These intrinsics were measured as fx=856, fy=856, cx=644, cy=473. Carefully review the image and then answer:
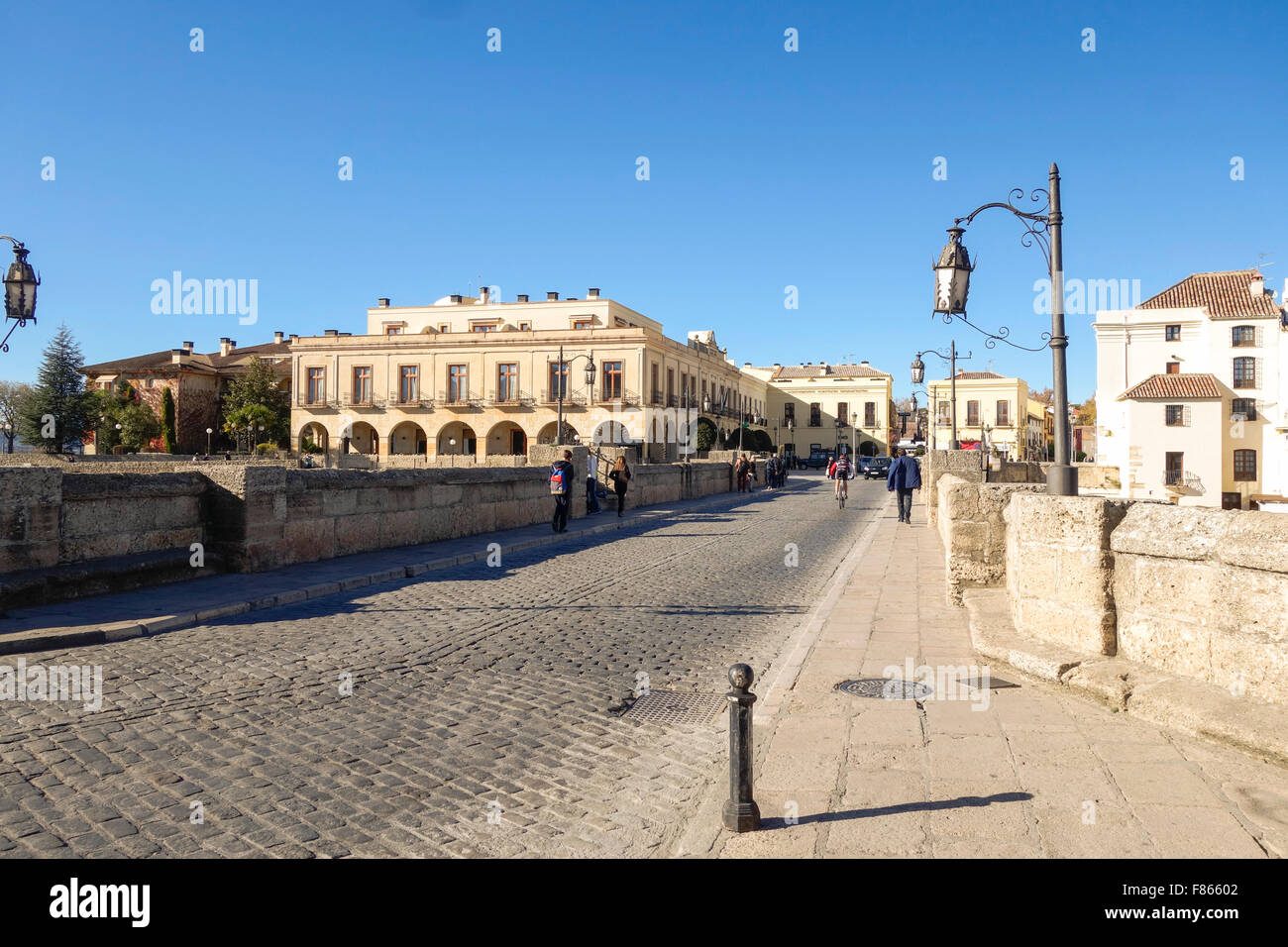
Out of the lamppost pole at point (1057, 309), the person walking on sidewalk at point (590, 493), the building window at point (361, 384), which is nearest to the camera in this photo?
the lamppost pole at point (1057, 309)

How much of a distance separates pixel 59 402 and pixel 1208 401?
64644 millimetres

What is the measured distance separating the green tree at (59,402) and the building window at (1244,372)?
216 ft

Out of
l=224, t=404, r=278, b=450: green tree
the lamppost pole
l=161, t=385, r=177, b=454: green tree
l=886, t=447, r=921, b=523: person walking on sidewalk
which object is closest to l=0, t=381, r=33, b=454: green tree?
l=161, t=385, r=177, b=454: green tree

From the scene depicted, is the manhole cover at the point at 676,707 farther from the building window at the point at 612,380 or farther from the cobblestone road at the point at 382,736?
the building window at the point at 612,380

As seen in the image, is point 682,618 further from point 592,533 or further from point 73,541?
point 592,533

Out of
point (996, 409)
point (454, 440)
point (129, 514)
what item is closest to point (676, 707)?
point (129, 514)

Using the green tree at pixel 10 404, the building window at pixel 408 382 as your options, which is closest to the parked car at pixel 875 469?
the building window at pixel 408 382

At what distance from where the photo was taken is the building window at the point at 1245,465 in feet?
151

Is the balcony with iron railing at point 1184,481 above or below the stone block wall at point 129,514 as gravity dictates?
below

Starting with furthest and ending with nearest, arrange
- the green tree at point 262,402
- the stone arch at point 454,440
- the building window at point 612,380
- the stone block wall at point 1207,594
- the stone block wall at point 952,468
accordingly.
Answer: the green tree at point 262,402
the stone arch at point 454,440
the building window at point 612,380
the stone block wall at point 952,468
the stone block wall at point 1207,594

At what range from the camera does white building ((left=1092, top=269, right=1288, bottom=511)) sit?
45469mm

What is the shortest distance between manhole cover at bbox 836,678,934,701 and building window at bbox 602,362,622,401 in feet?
163

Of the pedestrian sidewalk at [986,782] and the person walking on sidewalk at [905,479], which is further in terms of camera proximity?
the person walking on sidewalk at [905,479]
